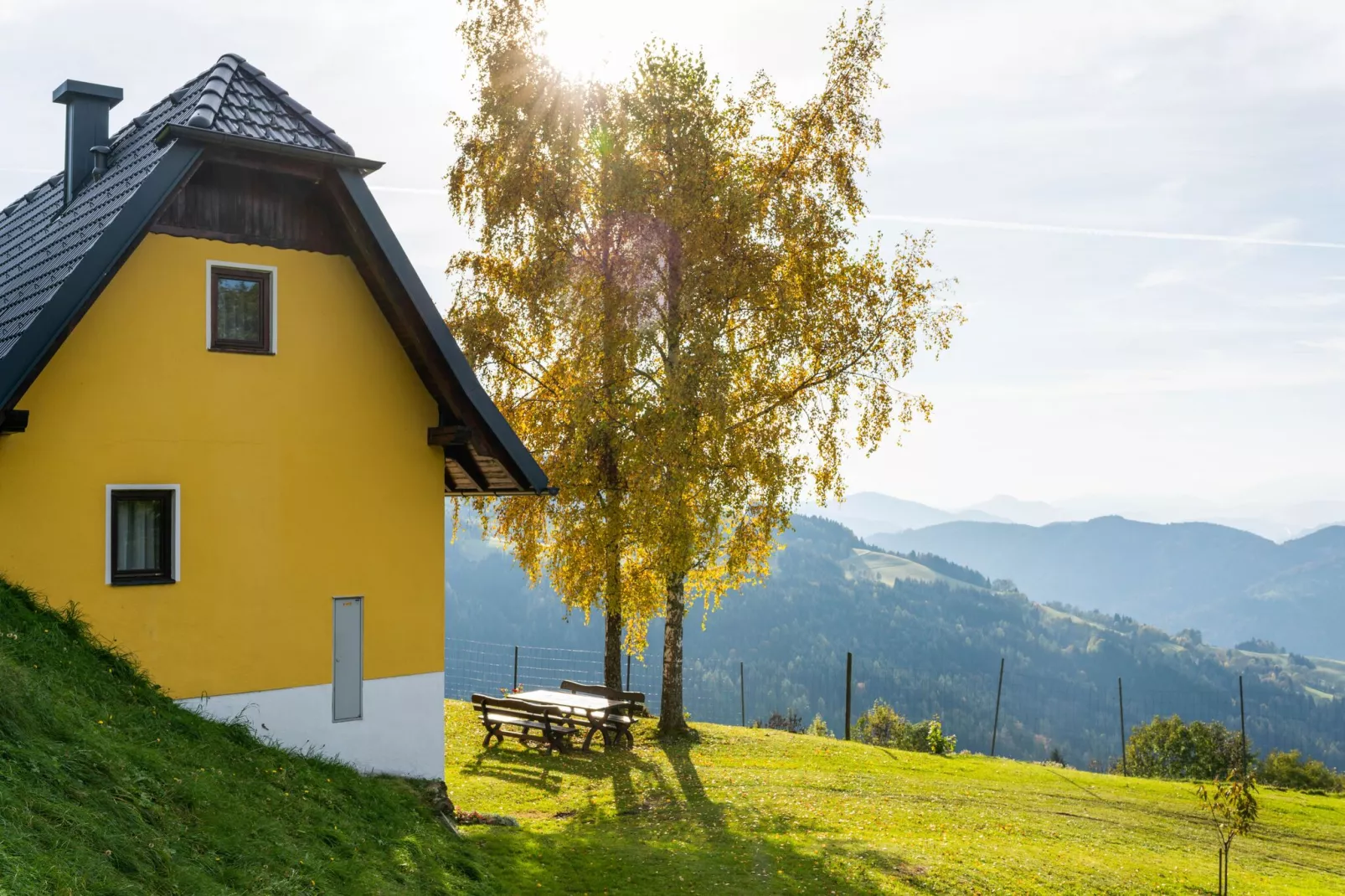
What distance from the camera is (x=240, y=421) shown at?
12.0 meters

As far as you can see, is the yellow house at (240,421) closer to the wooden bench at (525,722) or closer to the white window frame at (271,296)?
the white window frame at (271,296)

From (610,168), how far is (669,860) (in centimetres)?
1403

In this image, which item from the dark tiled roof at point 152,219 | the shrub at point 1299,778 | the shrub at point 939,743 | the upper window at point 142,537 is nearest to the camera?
the dark tiled roof at point 152,219

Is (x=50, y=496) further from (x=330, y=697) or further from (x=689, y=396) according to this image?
(x=689, y=396)

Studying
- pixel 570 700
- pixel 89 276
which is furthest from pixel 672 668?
pixel 89 276

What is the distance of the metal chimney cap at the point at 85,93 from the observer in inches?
545

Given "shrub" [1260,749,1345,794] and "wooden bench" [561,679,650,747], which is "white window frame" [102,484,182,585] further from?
"shrub" [1260,749,1345,794]

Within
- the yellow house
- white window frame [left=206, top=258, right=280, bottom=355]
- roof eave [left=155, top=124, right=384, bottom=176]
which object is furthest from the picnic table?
roof eave [left=155, top=124, right=384, bottom=176]

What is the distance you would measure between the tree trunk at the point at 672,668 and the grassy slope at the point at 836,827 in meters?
0.69

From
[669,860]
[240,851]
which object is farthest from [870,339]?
[240,851]

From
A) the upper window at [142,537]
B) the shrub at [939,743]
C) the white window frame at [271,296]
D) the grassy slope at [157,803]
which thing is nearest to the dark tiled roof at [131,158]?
the white window frame at [271,296]

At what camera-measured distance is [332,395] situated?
12.7m

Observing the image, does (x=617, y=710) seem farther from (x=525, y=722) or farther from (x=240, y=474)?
(x=240, y=474)

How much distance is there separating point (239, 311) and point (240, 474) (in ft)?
6.44
